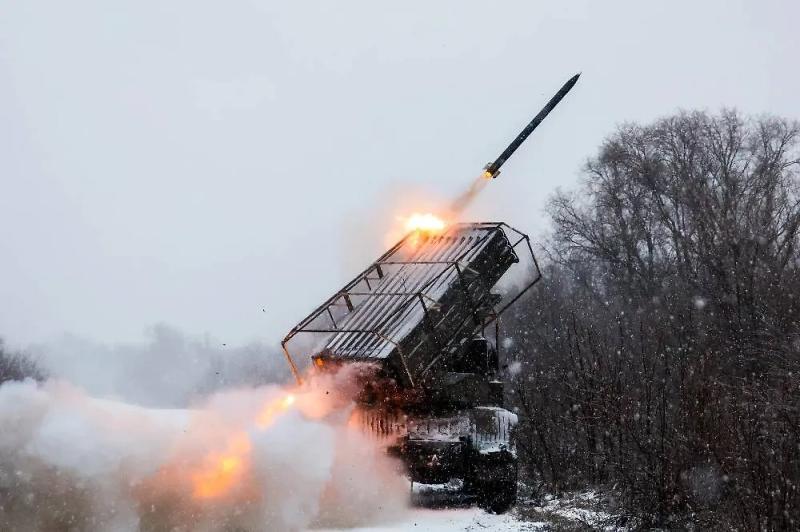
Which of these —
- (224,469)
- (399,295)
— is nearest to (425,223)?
(399,295)

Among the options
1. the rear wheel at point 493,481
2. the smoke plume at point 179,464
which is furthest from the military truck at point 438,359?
the smoke plume at point 179,464

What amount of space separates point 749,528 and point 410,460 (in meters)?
5.52

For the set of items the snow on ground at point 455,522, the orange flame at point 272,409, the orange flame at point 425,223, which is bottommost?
the snow on ground at point 455,522

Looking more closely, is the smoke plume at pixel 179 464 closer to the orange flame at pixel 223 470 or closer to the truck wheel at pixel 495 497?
the orange flame at pixel 223 470

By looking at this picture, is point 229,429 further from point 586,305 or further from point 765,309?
point 586,305

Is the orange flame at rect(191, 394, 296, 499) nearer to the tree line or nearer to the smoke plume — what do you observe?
the smoke plume

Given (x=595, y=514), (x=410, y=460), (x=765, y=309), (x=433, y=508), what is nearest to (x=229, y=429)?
(x=410, y=460)

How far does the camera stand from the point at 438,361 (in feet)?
43.0

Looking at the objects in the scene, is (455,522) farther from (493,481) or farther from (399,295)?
(399,295)

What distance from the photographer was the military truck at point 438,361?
1270cm

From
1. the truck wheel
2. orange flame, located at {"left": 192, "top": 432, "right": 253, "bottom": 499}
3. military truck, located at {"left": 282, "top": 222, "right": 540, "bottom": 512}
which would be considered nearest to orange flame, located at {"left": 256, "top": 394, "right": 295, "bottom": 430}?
orange flame, located at {"left": 192, "top": 432, "right": 253, "bottom": 499}

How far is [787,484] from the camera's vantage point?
8117 mm

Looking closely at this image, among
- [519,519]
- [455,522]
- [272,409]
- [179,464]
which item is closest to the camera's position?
[179,464]

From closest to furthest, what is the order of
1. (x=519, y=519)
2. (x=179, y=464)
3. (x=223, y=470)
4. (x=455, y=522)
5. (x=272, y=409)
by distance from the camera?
(x=179, y=464), (x=223, y=470), (x=272, y=409), (x=455, y=522), (x=519, y=519)
